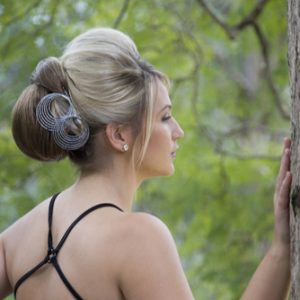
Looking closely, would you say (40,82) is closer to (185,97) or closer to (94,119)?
(94,119)

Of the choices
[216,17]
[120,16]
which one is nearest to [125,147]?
[120,16]

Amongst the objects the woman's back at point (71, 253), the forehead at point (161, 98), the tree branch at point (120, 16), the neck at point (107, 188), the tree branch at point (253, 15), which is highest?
the forehead at point (161, 98)

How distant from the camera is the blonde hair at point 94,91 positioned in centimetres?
249

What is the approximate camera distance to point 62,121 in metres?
2.51

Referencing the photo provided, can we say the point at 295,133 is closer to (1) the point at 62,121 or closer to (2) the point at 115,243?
(2) the point at 115,243

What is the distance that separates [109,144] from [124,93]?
17 centimetres

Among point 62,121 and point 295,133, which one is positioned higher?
point 295,133

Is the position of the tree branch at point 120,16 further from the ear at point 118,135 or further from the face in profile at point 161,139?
the ear at point 118,135

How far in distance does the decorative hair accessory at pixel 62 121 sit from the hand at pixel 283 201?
2.05ft

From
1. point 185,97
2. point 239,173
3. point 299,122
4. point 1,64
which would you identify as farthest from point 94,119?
point 185,97

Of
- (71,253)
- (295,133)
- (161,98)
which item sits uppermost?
(295,133)

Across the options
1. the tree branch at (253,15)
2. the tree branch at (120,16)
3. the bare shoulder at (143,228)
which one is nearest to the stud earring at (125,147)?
the bare shoulder at (143,228)

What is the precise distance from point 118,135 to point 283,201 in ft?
1.89

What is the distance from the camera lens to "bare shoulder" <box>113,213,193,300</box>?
2.28 meters
